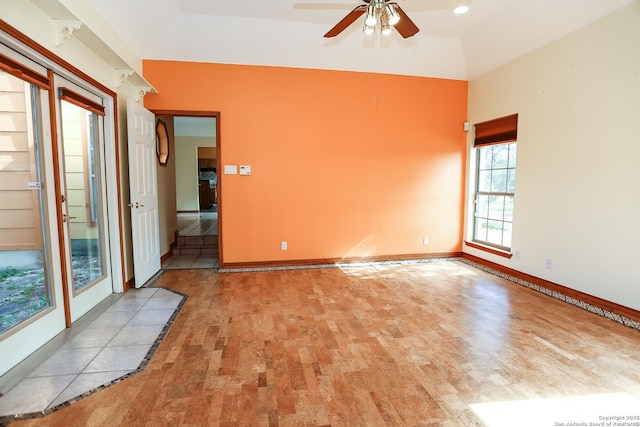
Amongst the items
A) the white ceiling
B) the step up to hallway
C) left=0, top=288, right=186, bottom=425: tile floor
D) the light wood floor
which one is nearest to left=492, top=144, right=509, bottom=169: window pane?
the white ceiling

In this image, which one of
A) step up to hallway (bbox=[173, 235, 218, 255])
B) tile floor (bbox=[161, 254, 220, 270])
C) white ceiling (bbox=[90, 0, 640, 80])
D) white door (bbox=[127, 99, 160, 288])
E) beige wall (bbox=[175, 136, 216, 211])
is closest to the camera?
white ceiling (bbox=[90, 0, 640, 80])

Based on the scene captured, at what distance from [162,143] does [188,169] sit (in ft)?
16.2

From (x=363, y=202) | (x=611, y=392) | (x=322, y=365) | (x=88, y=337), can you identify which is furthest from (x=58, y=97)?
(x=611, y=392)

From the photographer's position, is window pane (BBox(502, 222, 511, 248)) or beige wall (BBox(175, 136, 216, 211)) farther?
beige wall (BBox(175, 136, 216, 211))

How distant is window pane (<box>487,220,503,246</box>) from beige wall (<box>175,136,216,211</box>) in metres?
8.01

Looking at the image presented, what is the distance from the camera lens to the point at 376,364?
2.14 m

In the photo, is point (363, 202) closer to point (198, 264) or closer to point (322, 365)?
point (198, 264)

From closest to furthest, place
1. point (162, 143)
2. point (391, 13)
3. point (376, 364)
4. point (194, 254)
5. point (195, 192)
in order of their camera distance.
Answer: point (376, 364) → point (391, 13) → point (162, 143) → point (194, 254) → point (195, 192)

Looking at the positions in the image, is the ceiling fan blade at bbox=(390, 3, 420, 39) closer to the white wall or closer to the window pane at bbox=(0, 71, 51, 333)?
the white wall

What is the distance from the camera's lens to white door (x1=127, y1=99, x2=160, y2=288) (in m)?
3.54

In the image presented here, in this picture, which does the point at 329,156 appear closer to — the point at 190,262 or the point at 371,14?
the point at 371,14

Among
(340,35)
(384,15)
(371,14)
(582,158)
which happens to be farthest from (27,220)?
(582,158)

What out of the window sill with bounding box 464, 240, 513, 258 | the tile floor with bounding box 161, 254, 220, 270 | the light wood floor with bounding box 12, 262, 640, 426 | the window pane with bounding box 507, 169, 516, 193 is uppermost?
the window pane with bounding box 507, 169, 516, 193

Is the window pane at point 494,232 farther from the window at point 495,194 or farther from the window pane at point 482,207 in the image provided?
the window pane at point 482,207
